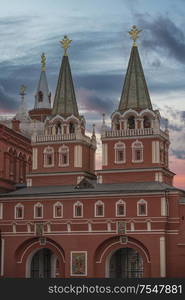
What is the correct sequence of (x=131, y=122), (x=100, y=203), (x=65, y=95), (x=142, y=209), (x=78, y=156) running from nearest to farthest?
(x=142, y=209), (x=100, y=203), (x=131, y=122), (x=78, y=156), (x=65, y=95)

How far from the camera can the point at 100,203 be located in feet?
213

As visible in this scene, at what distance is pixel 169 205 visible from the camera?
64.1m

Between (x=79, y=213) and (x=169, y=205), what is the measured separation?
29.5 ft

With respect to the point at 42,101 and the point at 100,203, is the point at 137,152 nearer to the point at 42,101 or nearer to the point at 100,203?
the point at 100,203

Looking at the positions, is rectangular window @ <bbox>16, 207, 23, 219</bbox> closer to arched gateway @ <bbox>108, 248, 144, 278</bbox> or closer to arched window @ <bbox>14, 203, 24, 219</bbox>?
arched window @ <bbox>14, 203, 24, 219</bbox>

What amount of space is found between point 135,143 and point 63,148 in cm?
830

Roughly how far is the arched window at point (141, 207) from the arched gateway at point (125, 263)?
20.0 ft

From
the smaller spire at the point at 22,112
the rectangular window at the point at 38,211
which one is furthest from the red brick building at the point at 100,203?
the smaller spire at the point at 22,112

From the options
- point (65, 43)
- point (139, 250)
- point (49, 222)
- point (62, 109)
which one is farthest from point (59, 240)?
point (65, 43)

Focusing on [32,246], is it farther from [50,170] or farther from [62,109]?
[62,109]

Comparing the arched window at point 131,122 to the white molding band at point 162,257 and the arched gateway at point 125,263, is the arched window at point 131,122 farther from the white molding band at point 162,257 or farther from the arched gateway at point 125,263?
the white molding band at point 162,257

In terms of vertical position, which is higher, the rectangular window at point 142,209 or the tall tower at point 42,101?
the tall tower at point 42,101

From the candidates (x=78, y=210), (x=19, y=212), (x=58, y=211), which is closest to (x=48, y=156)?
(x=19, y=212)

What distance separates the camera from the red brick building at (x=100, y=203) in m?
63.5
